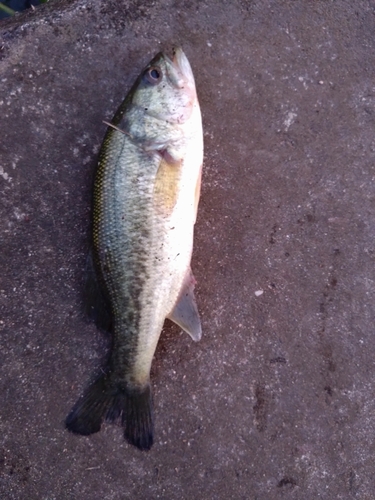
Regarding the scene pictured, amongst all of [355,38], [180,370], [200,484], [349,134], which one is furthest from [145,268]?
[355,38]

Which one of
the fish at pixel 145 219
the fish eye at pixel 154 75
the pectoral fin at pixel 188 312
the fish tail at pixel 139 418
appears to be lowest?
the fish tail at pixel 139 418

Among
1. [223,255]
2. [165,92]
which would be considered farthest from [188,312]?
[165,92]

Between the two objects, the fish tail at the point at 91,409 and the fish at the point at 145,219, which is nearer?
the fish at the point at 145,219

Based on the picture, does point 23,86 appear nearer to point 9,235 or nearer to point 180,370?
point 9,235

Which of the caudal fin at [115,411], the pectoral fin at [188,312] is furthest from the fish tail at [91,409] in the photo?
the pectoral fin at [188,312]

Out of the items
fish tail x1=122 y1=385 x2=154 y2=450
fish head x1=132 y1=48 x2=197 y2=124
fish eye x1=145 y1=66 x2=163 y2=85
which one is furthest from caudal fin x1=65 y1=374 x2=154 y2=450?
fish eye x1=145 y1=66 x2=163 y2=85

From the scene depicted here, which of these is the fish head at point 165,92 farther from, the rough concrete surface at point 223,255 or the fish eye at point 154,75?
the rough concrete surface at point 223,255

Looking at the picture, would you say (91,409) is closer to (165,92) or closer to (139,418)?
(139,418)
